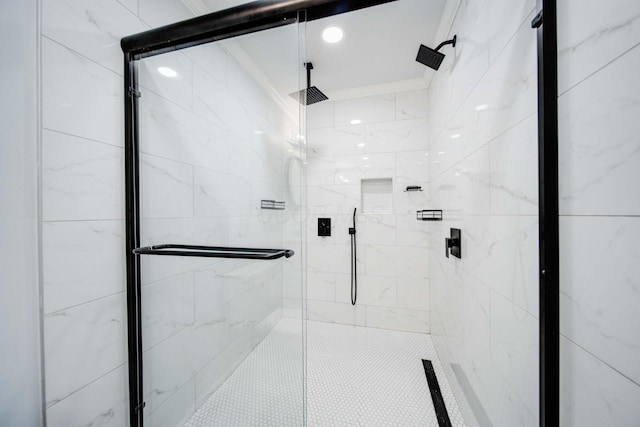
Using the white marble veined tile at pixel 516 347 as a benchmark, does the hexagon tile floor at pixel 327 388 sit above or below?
below

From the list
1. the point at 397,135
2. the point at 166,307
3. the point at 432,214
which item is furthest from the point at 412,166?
the point at 166,307

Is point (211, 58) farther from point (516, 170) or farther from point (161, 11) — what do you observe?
point (516, 170)

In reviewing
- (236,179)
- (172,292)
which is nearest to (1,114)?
(236,179)

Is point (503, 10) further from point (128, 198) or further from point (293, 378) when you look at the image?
point (293, 378)

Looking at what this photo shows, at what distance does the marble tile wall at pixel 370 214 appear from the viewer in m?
2.12

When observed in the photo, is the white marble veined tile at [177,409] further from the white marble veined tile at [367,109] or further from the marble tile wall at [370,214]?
the white marble veined tile at [367,109]

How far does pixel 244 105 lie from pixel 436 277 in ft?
6.03

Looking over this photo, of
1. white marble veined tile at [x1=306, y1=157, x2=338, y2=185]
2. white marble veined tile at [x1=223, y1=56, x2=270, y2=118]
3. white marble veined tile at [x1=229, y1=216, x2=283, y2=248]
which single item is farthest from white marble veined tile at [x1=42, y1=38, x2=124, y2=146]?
white marble veined tile at [x1=306, y1=157, x2=338, y2=185]

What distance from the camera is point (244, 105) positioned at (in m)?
1.15

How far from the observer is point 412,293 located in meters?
2.12

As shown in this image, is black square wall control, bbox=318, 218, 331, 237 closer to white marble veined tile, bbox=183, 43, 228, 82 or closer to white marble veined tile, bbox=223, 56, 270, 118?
white marble veined tile, bbox=223, 56, 270, 118

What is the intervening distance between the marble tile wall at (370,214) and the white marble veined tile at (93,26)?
1.62 meters

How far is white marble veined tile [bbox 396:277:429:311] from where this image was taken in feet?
6.90

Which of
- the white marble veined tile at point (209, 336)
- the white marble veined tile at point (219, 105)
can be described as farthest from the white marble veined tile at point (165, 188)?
the white marble veined tile at point (209, 336)
